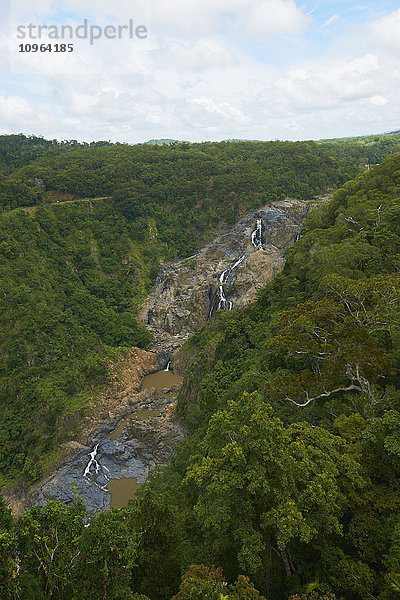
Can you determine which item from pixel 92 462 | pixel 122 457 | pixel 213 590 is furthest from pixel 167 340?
pixel 213 590

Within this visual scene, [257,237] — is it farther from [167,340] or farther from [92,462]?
[92,462]

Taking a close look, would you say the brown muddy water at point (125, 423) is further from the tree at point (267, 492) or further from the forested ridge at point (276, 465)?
the tree at point (267, 492)

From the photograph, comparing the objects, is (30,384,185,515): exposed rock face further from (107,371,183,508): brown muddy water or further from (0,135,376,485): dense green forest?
(0,135,376,485): dense green forest

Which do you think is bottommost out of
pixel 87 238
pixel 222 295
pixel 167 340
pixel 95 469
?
pixel 95 469

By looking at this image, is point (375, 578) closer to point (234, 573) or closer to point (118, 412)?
point (234, 573)

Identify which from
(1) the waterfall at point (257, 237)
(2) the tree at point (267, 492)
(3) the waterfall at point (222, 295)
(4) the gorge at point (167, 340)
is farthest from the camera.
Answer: (1) the waterfall at point (257, 237)

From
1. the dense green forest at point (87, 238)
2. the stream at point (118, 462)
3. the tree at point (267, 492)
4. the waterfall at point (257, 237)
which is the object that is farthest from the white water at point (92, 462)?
the waterfall at point (257, 237)
